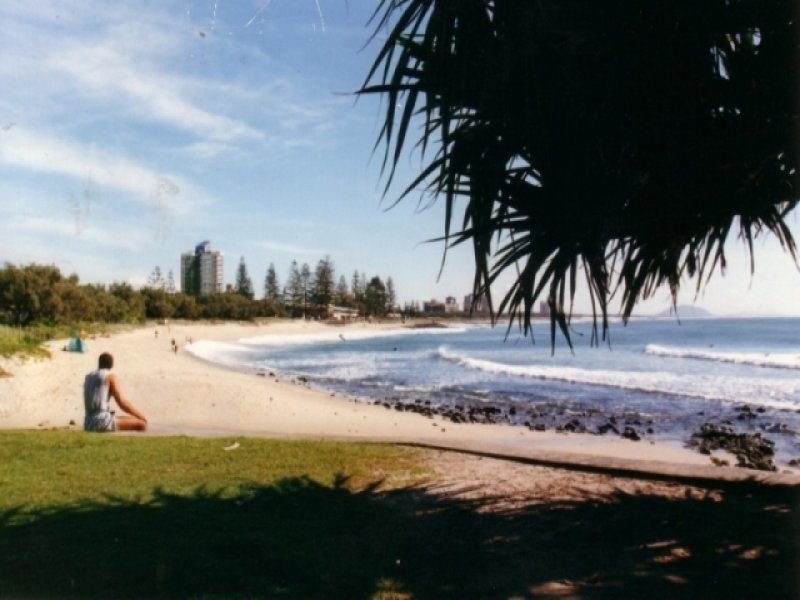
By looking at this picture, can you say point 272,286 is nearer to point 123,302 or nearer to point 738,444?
point 123,302

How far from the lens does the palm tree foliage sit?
3.13 metres

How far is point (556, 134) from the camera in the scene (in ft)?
10.6

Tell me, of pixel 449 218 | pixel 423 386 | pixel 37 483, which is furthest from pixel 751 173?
pixel 423 386

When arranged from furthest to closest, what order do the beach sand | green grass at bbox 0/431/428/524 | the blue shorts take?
1. the blue shorts
2. green grass at bbox 0/431/428/524
3. the beach sand

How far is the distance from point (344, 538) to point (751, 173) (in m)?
3.02

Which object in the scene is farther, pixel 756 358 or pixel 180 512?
pixel 756 358

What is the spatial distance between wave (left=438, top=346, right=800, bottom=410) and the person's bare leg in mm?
15515

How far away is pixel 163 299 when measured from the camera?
55719mm

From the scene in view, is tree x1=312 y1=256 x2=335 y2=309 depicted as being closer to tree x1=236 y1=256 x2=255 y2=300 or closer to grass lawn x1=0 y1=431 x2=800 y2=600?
tree x1=236 y1=256 x2=255 y2=300

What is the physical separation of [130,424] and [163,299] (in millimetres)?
51884

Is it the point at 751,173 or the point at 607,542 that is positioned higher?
the point at 751,173

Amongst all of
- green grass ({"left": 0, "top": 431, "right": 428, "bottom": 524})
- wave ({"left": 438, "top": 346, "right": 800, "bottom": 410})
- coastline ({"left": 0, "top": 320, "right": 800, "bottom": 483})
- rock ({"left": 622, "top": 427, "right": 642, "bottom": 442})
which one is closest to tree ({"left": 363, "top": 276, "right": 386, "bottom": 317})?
wave ({"left": 438, "top": 346, "right": 800, "bottom": 410})

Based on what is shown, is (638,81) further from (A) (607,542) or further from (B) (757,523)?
(B) (757,523)

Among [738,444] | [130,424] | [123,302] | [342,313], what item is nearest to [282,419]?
[130,424]
